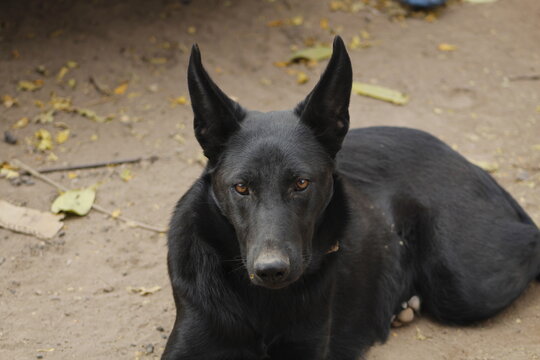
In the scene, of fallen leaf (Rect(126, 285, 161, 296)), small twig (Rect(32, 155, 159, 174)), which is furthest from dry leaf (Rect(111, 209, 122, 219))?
fallen leaf (Rect(126, 285, 161, 296))

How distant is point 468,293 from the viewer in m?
4.34

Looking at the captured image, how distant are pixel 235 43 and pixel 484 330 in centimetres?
447

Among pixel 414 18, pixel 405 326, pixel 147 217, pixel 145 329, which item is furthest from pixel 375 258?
pixel 414 18

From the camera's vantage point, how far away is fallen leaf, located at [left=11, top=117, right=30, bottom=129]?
6.07 m

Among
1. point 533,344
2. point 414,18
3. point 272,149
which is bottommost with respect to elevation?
point 414,18

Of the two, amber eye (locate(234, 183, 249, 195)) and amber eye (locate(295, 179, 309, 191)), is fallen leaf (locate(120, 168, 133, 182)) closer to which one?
amber eye (locate(234, 183, 249, 195))

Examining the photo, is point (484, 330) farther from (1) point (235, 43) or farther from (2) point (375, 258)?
(1) point (235, 43)

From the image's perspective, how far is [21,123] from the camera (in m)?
6.10

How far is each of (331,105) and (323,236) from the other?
0.63 metres

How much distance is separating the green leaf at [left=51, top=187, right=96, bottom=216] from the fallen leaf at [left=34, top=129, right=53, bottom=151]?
2.49 ft

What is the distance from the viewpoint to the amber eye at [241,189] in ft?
10.0

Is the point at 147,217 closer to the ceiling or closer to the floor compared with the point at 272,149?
closer to the floor

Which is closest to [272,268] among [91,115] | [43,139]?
[43,139]

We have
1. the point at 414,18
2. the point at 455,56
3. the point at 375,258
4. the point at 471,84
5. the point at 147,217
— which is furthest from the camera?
the point at 414,18
